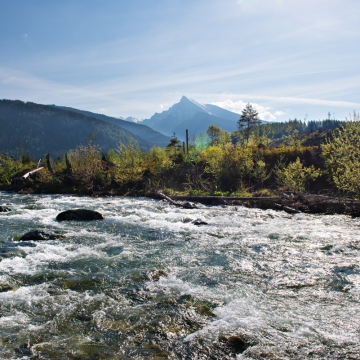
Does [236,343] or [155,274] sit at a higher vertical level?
[155,274]

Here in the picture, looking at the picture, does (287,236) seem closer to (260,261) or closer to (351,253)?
(351,253)

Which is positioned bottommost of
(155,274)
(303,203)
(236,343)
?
(236,343)

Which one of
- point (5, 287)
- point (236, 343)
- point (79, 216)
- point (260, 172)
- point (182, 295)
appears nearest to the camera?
point (236, 343)

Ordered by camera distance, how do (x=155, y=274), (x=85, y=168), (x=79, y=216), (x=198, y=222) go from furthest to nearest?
(x=85, y=168) < (x=79, y=216) < (x=198, y=222) < (x=155, y=274)

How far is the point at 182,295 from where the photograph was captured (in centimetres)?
869

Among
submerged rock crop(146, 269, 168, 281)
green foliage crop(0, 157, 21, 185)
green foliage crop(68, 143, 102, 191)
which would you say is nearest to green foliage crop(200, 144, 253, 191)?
green foliage crop(68, 143, 102, 191)

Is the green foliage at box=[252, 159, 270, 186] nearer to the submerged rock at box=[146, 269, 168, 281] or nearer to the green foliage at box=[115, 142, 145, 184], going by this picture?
the green foliage at box=[115, 142, 145, 184]

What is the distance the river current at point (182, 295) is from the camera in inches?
249

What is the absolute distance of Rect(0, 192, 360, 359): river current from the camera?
20.8 feet

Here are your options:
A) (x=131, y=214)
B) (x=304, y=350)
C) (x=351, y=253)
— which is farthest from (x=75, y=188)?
(x=304, y=350)

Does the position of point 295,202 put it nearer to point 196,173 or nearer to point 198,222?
point 198,222

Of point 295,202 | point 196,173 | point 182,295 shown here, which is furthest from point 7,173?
point 182,295

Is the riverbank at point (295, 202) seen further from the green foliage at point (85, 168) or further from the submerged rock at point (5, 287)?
the submerged rock at point (5, 287)

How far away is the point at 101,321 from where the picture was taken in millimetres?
7293
